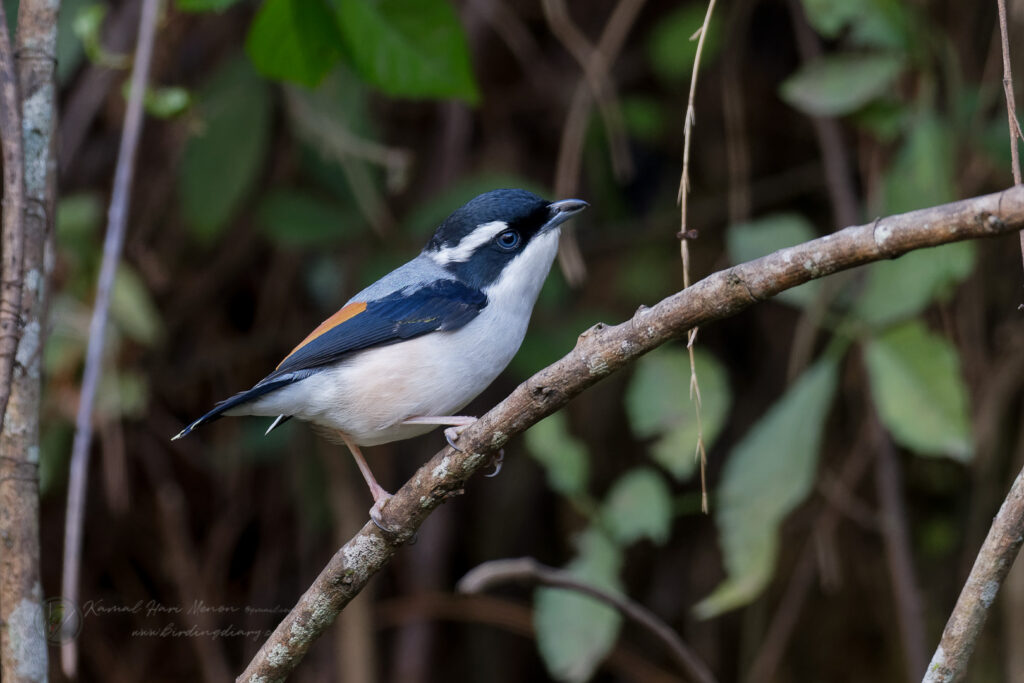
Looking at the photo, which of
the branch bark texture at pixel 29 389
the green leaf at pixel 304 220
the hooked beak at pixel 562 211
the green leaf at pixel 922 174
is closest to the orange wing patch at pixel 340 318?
the hooked beak at pixel 562 211

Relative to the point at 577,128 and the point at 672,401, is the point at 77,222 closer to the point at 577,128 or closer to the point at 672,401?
the point at 577,128

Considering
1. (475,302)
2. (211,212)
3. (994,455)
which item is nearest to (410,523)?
(475,302)

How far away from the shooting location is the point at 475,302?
9.82 feet

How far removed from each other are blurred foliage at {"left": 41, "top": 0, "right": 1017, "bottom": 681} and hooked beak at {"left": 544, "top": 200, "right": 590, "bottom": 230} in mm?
662

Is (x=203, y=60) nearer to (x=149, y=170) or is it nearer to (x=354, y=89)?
(x=149, y=170)

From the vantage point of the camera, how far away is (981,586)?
196 centimetres

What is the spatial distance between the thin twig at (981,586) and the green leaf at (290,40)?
2.34m

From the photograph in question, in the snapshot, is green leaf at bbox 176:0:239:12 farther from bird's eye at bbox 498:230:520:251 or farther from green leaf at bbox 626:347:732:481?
green leaf at bbox 626:347:732:481

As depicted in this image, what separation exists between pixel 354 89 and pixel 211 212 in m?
0.82

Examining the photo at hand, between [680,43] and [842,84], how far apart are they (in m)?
1.09

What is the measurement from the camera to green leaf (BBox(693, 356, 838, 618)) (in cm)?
346

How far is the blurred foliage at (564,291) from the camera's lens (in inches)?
144

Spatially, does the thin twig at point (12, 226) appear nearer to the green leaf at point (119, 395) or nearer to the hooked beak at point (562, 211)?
the hooked beak at point (562, 211)

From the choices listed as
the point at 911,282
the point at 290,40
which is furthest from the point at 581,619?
the point at 290,40
